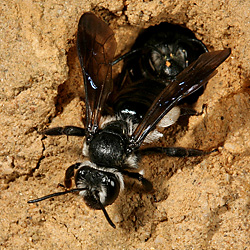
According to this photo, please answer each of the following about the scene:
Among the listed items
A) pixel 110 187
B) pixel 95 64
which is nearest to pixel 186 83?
pixel 95 64

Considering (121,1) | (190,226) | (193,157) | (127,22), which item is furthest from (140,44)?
(190,226)

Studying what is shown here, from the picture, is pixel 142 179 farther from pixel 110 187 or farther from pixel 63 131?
pixel 63 131

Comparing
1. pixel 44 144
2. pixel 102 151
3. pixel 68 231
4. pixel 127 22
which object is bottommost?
pixel 68 231

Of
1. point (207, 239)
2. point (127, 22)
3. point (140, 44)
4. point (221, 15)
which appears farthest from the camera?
point (140, 44)

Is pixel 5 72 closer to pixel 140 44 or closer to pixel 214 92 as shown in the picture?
pixel 140 44

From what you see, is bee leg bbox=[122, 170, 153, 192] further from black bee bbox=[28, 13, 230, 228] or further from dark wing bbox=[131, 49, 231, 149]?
dark wing bbox=[131, 49, 231, 149]

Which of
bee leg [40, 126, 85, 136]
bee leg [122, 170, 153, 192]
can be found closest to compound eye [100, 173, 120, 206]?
bee leg [122, 170, 153, 192]
